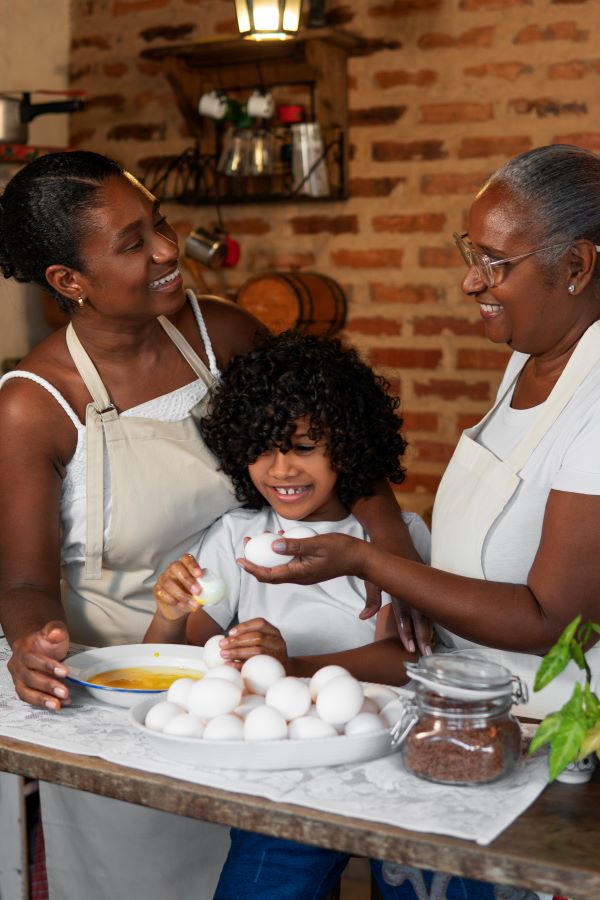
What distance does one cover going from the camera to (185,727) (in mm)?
1352

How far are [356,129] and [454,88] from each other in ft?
1.16

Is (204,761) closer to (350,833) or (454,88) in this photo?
(350,833)

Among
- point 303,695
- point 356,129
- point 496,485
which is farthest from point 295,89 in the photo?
point 303,695

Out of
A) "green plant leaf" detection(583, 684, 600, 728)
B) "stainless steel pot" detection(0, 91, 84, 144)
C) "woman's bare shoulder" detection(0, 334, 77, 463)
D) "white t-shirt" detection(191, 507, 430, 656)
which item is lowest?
"white t-shirt" detection(191, 507, 430, 656)

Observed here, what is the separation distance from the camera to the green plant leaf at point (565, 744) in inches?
47.3

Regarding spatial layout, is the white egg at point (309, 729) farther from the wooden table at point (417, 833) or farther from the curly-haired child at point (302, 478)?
the curly-haired child at point (302, 478)

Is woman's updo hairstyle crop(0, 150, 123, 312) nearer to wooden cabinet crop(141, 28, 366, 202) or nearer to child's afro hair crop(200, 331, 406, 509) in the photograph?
child's afro hair crop(200, 331, 406, 509)

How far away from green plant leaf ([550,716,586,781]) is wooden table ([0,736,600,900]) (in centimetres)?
7

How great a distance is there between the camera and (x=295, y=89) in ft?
12.9

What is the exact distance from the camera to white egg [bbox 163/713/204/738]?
4.43 ft

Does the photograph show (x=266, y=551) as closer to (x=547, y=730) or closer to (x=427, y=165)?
(x=547, y=730)

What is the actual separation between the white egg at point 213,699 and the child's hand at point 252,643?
0.17 m

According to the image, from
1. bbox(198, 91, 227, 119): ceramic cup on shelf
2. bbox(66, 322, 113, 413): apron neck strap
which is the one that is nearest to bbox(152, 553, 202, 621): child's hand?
bbox(66, 322, 113, 413): apron neck strap

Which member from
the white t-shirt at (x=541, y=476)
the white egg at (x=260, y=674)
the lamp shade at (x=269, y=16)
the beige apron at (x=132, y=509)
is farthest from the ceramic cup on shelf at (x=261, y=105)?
the white egg at (x=260, y=674)
